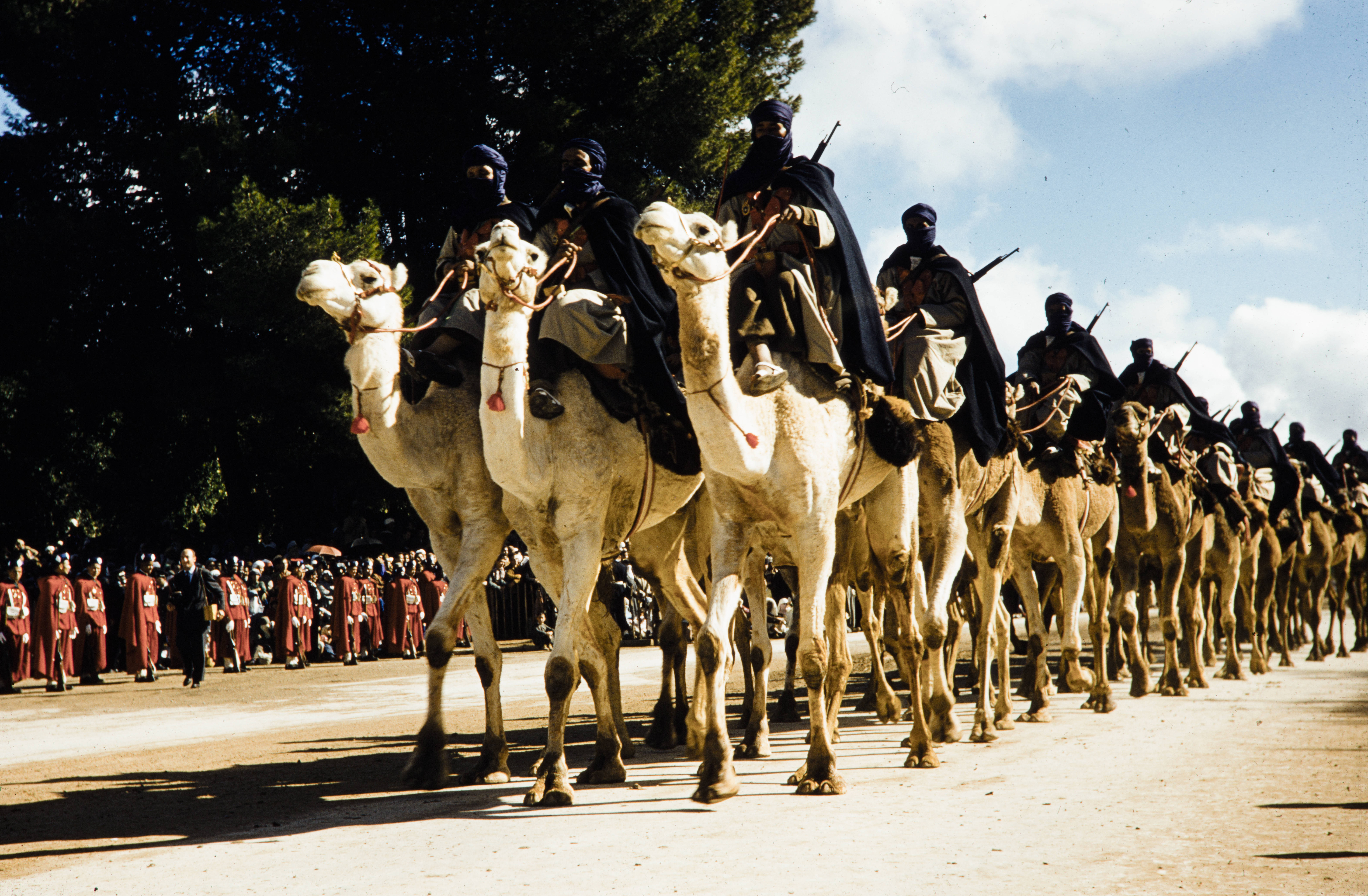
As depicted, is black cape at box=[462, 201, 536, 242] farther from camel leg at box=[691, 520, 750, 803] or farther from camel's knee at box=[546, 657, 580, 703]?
camel's knee at box=[546, 657, 580, 703]

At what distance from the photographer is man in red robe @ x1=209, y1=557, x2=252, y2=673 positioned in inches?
950

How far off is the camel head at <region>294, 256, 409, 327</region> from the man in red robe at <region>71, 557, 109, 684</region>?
15222 millimetres

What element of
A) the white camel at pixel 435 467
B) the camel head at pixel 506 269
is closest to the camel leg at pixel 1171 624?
the white camel at pixel 435 467

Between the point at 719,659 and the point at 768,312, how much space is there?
90.1 inches

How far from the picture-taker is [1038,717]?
454 inches

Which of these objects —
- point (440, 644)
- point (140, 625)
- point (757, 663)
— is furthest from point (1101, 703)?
point (140, 625)

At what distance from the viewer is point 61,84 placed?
30.4 m

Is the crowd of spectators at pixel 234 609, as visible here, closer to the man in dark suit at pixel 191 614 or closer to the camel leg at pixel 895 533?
the man in dark suit at pixel 191 614

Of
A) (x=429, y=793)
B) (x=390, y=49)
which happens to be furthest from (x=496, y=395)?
(x=390, y=49)

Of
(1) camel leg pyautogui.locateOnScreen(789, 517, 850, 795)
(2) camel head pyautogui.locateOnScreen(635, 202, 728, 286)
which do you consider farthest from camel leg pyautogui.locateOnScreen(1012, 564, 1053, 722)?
(2) camel head pyautogui.locateOnScreen(635, 202, 728, 286)

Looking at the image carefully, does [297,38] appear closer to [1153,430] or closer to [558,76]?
[558,76]

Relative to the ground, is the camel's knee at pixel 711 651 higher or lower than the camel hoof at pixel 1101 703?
higher

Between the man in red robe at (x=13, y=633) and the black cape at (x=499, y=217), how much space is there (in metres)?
14.1

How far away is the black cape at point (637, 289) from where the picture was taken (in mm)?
8562
